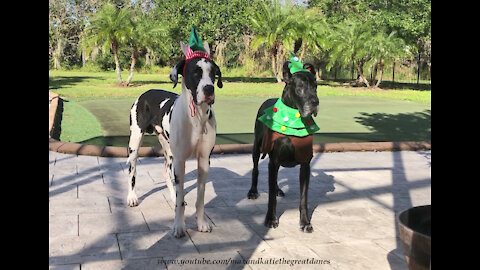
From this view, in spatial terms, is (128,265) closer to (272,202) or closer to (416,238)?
(272,202)

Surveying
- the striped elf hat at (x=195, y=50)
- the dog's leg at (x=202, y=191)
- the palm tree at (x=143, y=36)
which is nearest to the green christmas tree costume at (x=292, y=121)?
the dog's leg at (x=202, y=191)

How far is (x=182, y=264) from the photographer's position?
13.1ft

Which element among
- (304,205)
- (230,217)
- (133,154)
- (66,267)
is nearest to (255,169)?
(230,217)

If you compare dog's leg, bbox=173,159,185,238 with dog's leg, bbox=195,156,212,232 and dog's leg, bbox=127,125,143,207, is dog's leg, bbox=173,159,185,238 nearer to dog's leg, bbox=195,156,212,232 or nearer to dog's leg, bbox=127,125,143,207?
dog's leg, bbox=195,156,212,232

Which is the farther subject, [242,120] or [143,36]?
[143,36]

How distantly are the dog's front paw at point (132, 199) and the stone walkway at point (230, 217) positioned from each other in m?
0.08

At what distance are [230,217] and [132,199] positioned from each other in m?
1.25

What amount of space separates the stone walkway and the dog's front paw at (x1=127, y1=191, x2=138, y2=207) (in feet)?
0.28

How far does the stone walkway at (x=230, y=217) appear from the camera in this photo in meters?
4.13

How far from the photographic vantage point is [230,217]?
5.32 meters

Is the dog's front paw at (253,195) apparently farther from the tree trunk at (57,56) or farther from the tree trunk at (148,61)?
the tree trunk at (57,56)

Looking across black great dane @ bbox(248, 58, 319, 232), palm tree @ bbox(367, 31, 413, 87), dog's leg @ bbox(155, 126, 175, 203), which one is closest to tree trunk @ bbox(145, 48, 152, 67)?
palm tree @ bbox(367, 31, 413, 87)

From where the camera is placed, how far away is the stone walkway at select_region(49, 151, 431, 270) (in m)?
4.13
